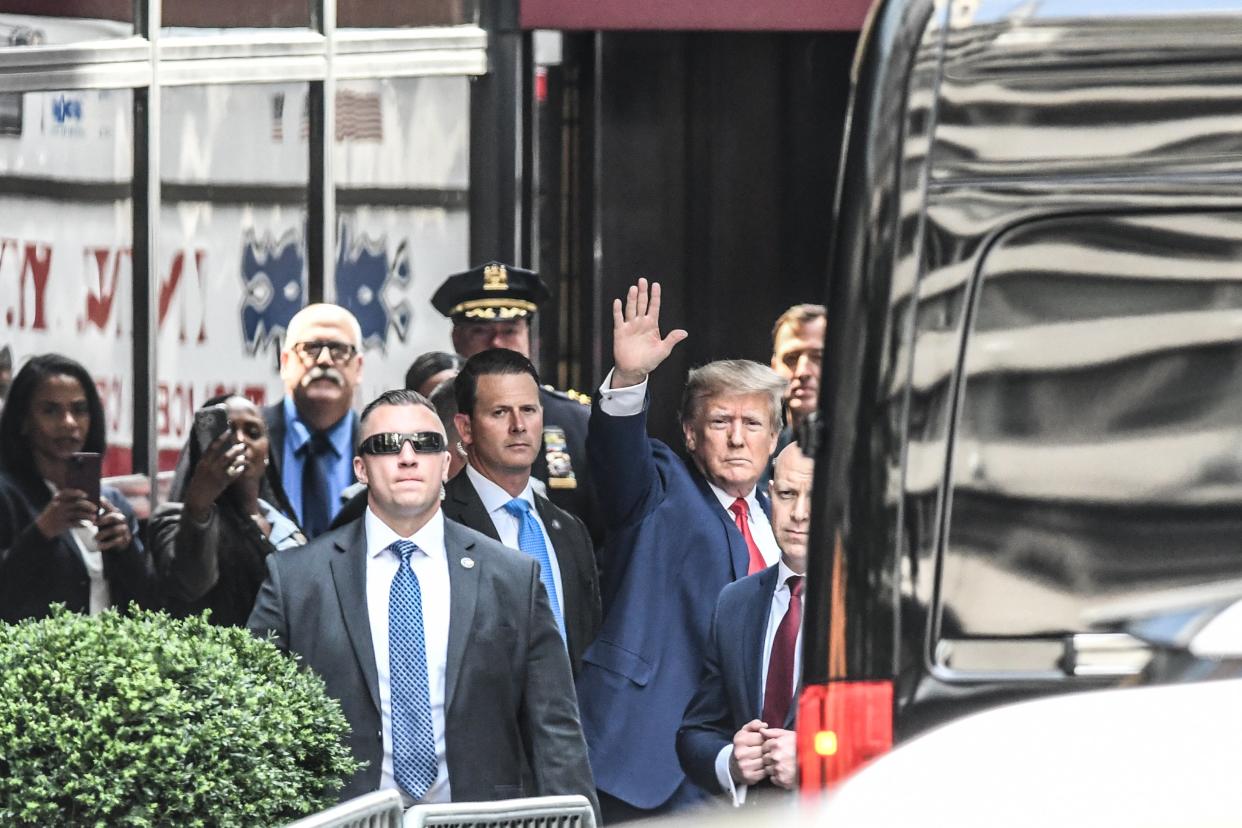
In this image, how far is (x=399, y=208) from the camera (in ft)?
40.8

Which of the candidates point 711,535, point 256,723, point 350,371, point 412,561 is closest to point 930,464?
point 256,723

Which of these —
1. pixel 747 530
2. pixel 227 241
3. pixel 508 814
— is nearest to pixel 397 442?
pixel 747 530

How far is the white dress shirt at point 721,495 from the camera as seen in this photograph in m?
8.16

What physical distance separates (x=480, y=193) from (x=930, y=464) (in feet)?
26.3

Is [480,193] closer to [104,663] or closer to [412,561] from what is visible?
[412,561]

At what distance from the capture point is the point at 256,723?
20.2 ft

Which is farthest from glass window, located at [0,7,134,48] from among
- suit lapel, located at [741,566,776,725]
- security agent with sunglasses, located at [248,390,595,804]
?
suit lapel, located at [741,566,776,725]

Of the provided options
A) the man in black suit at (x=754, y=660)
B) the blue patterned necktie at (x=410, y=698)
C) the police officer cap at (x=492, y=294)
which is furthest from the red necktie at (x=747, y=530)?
the police officer cap at (x=492, y=294)

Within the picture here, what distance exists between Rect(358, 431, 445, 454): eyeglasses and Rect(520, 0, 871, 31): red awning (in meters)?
5.85

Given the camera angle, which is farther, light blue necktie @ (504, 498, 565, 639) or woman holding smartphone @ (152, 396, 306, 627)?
woman holding smartphone @ (152, 396, 306, 627)

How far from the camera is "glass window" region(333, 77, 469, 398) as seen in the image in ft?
40.0

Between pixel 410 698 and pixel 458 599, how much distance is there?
33 cm

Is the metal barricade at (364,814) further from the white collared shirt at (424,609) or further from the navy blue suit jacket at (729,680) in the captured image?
the navy blue suit jacket at (729,680)

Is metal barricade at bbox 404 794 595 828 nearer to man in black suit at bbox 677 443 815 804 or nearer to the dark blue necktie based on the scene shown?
man in black suit at bbox 677 443 815 804
